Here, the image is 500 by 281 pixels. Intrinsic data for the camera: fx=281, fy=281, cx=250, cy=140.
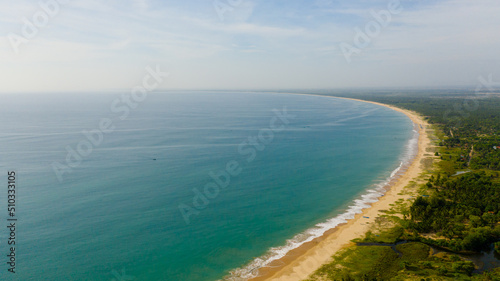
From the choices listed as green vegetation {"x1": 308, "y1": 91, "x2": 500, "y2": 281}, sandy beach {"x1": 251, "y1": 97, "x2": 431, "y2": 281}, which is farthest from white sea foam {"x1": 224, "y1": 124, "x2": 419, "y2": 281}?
green vegetation {"x1": 308, "y1": 91, "x2": 500, "y2": 281}

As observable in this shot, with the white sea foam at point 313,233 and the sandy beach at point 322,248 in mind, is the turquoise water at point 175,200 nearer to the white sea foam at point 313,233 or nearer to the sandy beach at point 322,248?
the white sea foam at point 313,233

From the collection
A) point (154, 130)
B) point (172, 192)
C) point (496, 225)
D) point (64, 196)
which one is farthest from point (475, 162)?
point (154, 130)

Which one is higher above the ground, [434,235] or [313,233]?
[434,235]

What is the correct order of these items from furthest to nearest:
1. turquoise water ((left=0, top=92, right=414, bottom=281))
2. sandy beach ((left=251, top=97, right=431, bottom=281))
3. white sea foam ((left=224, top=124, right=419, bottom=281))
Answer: turquoise water ((left=0, top=92, right=414, bottom=281))
white sea foam ((left=224, top=124, right=419, bottom=281))
sandy beach ((left=251, top=97, right=431, bottom=281))

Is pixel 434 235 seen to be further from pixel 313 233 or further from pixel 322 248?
pixel 313 233

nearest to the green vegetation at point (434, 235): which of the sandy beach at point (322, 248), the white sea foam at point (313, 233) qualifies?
the sandy beach at point (322, 248)

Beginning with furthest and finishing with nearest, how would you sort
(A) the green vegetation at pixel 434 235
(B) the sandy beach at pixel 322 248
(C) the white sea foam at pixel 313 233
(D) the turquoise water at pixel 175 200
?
(D) the turquoise water at pixel 175 200 < (C) the white sea foam at pixel 313 233 < (B) the sandy beach at pixel 322 248 < (A) the green vegetation at pixel 434 235

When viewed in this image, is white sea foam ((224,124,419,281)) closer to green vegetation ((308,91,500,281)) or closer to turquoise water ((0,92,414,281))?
turquoise water ((0,92,414,281))

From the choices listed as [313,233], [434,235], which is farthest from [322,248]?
[434,235]

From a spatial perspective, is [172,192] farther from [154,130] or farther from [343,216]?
[154,130]

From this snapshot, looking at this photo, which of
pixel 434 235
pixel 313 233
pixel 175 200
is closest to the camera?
pixel 434 235
